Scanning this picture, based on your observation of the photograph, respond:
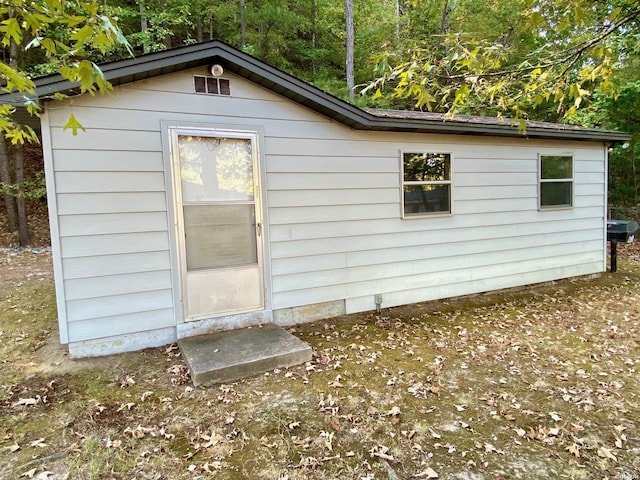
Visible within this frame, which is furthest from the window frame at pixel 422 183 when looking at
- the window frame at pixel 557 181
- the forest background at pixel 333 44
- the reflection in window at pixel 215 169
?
the forest background at pixel 333 44

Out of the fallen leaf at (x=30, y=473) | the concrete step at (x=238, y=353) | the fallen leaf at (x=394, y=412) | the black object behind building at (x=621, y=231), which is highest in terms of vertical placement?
the black object behind building at (x=621, y=231)

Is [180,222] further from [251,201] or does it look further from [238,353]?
[238,353]

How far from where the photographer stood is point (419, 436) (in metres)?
2.58

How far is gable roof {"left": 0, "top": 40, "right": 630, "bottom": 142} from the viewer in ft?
11.5

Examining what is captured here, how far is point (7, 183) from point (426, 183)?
11625mm

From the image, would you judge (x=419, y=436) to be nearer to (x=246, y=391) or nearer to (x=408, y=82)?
(x=246, y=391)

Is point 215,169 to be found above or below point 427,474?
above

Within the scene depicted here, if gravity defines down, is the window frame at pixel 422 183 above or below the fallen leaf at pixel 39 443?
above

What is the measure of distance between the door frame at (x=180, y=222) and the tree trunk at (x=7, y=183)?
9722 mm

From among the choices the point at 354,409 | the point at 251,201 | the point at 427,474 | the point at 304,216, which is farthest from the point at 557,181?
the point at 427,474

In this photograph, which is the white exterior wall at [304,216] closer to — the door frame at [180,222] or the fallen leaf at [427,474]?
the door frame at [180,222]

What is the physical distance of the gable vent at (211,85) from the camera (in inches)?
160

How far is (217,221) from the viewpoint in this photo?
13.7 feet

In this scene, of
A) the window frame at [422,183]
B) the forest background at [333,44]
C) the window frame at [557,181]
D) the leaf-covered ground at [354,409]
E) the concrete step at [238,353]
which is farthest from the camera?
the forest background at [333,44]
